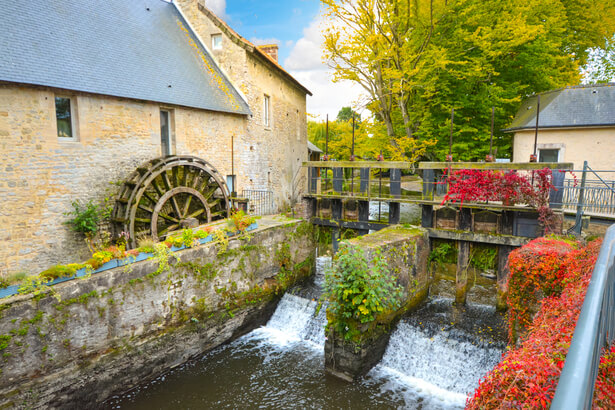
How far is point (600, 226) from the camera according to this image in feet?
31.1

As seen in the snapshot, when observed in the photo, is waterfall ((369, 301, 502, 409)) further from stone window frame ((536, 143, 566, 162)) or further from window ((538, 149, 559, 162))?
window ((538, 149, 559, 162))

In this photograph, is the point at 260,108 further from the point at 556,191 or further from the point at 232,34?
the point at 556,191

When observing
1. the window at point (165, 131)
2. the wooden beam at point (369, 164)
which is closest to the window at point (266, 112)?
the window at point (165, 131)

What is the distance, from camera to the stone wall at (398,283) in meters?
7.21

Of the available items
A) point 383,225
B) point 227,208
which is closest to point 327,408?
point 383,225

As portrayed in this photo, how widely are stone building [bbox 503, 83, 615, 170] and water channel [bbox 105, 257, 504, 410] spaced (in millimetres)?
7479

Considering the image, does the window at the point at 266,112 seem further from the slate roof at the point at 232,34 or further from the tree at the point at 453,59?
the tree at the point at 453,59

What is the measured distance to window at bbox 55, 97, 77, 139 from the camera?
9.22 m

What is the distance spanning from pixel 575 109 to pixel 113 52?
604 inches

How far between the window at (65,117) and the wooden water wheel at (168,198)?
1824 mm

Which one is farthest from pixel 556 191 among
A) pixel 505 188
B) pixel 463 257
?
pixel 463 257

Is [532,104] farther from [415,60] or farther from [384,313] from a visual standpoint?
[384,313]

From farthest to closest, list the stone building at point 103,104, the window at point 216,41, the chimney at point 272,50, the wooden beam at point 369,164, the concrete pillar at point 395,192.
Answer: the chimney at point 272,50
the window at point 216,41
the concrete pillar at point 395,192
the wooden beam at point 369,164
the stone building at point 103,104

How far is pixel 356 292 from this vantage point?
23.1ft
